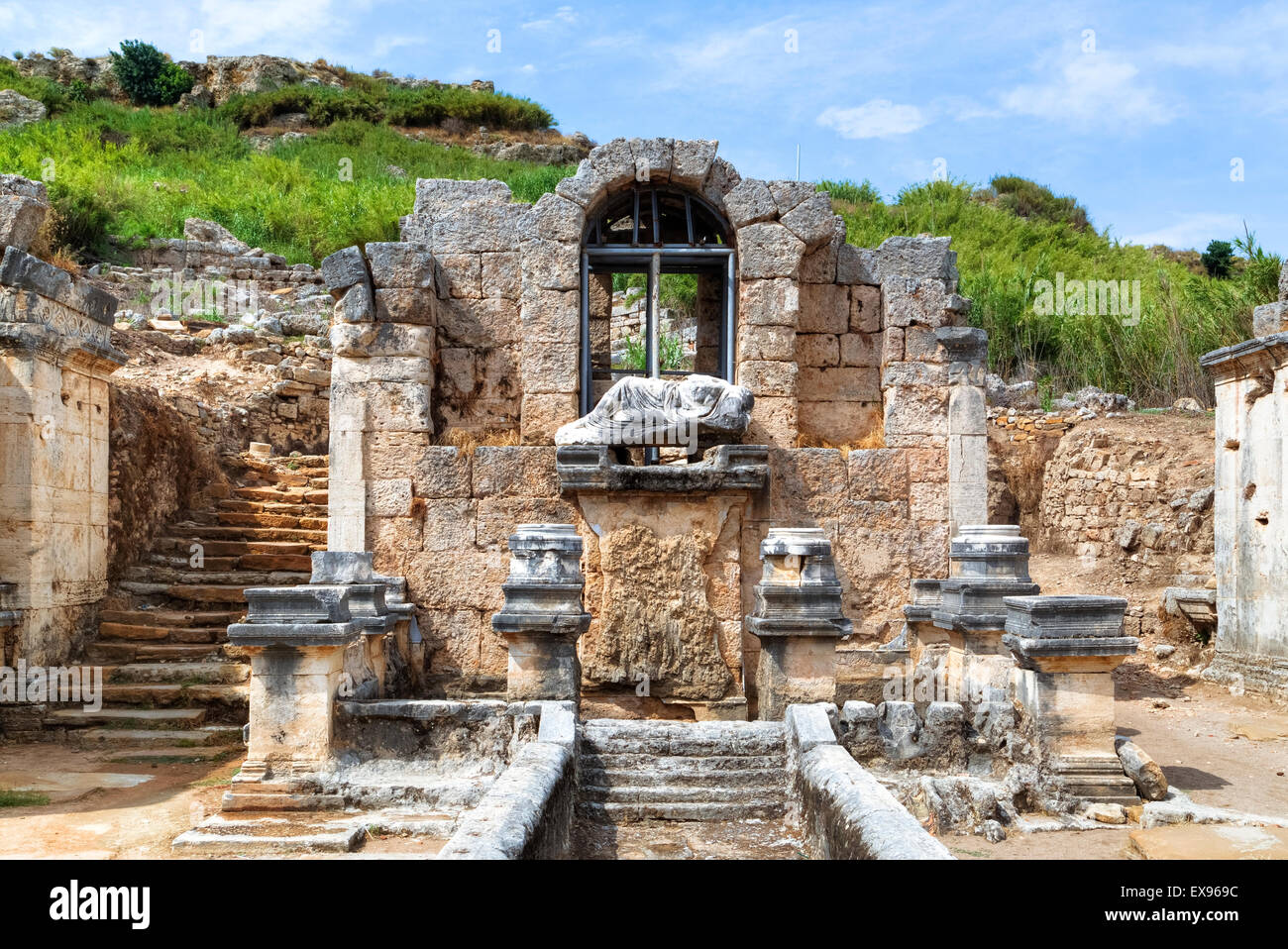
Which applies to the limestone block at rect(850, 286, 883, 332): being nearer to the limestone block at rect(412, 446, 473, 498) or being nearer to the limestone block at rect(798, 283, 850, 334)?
the limestone block at rect(798, 283, 850, 334)

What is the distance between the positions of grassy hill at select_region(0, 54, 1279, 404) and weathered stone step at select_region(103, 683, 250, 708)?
11.2 m

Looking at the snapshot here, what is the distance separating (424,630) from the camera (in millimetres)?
7969

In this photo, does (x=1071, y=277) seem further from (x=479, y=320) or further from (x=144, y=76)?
(x=144, y=76)

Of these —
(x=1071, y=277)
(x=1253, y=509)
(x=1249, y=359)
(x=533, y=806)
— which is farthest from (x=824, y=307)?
(x=1071, y=277)

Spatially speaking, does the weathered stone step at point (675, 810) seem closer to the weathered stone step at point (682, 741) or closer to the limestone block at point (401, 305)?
the weathered stone step at point (682, 741)

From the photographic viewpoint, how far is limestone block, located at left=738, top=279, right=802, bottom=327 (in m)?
8.46

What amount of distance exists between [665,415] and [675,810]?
3209 millimetres

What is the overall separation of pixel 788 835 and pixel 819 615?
1.44 meters

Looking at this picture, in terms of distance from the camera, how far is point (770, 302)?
8.47 metres

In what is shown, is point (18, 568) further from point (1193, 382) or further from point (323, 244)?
point (1193, 382)

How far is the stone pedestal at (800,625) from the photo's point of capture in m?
6.35

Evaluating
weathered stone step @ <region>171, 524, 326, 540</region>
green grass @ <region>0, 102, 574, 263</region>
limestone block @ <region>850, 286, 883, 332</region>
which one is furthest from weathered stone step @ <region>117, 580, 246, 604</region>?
green grass @ <region>0, 102, 574, 263</region>

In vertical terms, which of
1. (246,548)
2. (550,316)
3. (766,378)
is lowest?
(246,548)

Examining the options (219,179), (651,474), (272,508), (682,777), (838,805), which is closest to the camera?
(838,805)
